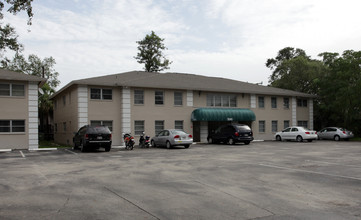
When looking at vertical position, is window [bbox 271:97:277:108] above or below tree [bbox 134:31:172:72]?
below

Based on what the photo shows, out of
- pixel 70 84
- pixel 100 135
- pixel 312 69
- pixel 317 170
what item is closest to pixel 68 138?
pixel 70 84

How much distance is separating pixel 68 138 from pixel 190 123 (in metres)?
11.0

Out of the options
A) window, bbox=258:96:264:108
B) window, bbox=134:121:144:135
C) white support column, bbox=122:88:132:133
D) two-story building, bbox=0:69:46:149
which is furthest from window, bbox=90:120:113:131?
window, bbox=258:96:264:108

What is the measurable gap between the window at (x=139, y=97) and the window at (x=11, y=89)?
8.52 m

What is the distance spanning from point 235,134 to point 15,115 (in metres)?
16.3

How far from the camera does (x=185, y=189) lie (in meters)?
8.00

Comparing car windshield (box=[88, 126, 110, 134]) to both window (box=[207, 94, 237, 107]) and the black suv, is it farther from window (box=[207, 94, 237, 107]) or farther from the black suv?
window (box=[207, 94, 237, 107])

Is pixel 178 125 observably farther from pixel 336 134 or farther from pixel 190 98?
pixel 336 134

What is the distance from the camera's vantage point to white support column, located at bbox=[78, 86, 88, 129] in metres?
24.4

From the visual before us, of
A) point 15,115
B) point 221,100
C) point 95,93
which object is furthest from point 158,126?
point 15,115

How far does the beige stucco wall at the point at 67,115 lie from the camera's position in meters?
25.8

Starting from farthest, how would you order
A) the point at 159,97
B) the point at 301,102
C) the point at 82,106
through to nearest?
the point at 301,102, the point at 159,97, the point at 82,106

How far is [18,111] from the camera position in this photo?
22.0 m

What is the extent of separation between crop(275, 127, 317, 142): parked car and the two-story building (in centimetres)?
2238
